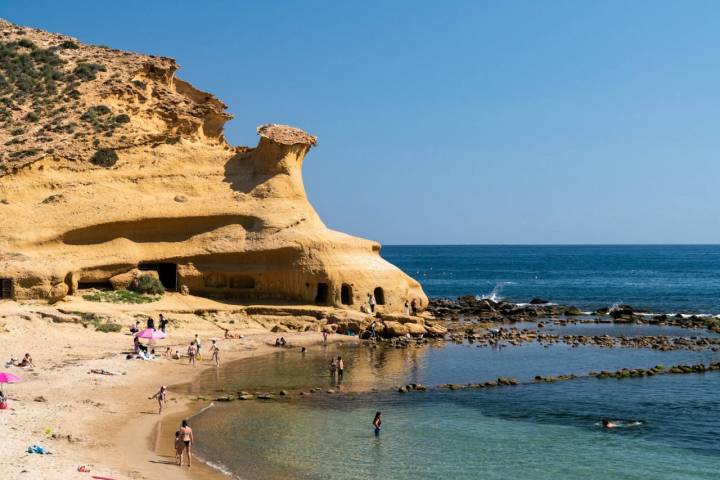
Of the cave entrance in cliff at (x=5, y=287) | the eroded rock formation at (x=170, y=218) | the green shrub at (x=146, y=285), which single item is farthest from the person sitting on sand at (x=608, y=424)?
the cave entrance in cliff at (x=5, y=287)

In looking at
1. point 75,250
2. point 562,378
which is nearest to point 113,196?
point 75,250

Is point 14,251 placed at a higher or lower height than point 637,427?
higher

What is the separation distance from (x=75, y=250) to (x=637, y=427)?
3198 cm

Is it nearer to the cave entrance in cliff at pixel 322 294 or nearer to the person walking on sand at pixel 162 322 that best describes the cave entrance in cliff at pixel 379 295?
the cave entrance in cliff at pixel 322 294

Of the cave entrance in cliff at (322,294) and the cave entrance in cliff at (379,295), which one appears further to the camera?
the cave entrance in cliff at (379,295)

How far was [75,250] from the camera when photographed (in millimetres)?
42875

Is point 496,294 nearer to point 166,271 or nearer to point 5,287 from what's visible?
point 166,271

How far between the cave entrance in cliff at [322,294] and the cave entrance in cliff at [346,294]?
97cm

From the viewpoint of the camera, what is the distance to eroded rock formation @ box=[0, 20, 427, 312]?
140 feet

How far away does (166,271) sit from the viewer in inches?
1796

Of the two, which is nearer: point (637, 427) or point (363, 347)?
point (637, 427)

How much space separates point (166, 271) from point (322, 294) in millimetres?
9711

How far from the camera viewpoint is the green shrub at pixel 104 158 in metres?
46.6

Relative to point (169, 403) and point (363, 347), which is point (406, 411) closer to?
point (169, 403)
